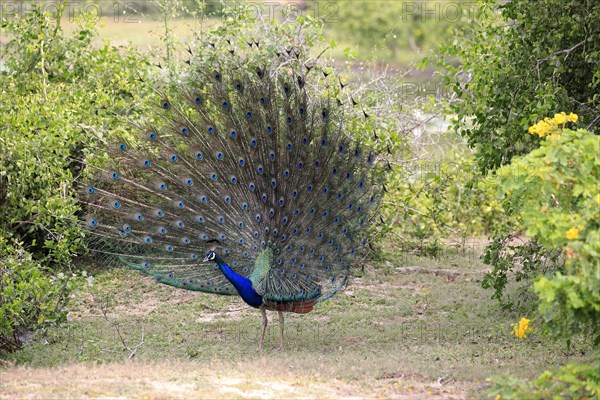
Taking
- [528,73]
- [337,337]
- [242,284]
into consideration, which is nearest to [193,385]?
[242,284]

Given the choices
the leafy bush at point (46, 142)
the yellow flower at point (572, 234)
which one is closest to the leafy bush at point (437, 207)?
the leafy bush at point (46, 142)

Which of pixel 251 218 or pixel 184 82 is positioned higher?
pixel 184 82

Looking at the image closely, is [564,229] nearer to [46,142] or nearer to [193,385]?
[193,385]

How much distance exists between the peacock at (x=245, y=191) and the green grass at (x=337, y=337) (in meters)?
0.71

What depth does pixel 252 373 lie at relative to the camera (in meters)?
7.63

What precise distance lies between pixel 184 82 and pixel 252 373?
575 centimetres

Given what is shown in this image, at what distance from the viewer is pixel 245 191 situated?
9.52 m

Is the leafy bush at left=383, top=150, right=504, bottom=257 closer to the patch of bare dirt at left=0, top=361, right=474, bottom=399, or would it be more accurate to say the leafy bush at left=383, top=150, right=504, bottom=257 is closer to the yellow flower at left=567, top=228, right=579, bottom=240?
the patch of bare dirt at left=0, top=361, right=474, bottom=399

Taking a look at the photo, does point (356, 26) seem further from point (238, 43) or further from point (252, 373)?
point (252, 373)

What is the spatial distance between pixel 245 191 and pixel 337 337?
6.49 feet

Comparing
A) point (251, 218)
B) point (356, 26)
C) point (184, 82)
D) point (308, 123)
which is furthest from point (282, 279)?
point (356, 26)

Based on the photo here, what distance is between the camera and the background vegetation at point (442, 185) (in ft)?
21.1

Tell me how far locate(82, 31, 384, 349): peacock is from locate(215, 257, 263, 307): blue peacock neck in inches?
3.8

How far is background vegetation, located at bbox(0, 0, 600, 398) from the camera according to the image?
6441 mm
